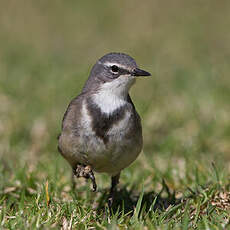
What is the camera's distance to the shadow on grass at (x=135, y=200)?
196 inches

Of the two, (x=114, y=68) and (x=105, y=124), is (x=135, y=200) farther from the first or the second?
(x=114, y=68)

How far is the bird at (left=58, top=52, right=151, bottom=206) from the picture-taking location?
444cm

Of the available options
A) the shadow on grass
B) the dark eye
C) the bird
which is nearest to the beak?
the bird

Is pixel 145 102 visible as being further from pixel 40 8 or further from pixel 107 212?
pixel 40 8

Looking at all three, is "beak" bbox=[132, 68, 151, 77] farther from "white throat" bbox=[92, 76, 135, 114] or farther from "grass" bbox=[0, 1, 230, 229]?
"grass" bbox=[0, 1, 230, 229]

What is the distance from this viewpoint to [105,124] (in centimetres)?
445

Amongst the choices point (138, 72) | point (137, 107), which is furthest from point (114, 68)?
point (137, 107)

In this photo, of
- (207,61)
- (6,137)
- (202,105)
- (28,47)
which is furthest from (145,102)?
(28,47)

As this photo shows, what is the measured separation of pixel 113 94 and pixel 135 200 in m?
1.36

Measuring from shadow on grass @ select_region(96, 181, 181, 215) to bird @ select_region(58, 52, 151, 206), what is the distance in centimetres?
54

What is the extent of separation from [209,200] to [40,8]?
11.3 meters

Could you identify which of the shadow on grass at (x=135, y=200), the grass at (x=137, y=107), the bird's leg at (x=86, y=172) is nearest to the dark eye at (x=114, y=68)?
the bird's leg at (x=86, y=172)

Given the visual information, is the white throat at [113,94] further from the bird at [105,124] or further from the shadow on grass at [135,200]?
the shadow on grass at [135,200]

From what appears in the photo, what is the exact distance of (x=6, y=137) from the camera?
23.4 feet
